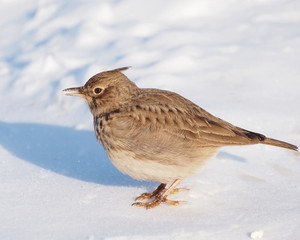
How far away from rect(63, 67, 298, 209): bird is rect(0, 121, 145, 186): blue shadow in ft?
1.59

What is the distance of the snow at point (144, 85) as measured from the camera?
495cm

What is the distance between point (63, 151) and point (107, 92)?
0.97 m

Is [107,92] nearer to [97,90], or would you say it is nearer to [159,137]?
[97,90]

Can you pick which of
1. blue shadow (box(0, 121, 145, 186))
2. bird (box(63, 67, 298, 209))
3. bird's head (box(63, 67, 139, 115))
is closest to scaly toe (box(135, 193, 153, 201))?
bird (box(63, 67, 298, 209))

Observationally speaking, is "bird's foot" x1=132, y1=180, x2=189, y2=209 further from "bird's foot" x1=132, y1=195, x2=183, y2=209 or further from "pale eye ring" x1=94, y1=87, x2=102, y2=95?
"pale eye ring" x1=94, y1=87, x2=102, y2=95

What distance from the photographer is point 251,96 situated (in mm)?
7152

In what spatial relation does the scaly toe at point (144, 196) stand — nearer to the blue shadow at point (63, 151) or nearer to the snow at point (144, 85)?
the snow at point (144, 85)

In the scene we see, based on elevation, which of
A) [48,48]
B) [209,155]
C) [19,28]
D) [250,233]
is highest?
[19,28]

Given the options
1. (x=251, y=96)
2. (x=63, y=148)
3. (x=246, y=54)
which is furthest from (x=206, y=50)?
(x=63, y=148)

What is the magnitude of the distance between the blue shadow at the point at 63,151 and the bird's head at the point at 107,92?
59 centimetres

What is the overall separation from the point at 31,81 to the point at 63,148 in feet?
5.43

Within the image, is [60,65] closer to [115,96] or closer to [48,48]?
[48,48]

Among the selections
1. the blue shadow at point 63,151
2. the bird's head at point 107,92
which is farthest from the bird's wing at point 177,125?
the blue shadow at point 63,151

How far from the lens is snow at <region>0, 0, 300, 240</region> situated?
4.95m
